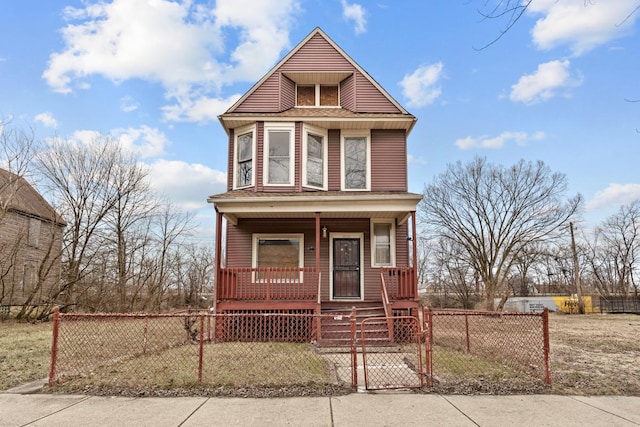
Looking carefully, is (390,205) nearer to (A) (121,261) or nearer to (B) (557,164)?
(A) (121,261)

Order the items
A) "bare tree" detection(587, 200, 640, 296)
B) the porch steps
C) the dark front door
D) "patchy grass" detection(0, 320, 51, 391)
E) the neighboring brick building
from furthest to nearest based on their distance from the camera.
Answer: "bare tree" detection(587, 200, 640, 296), the neighboring brick building, the dark front door, the porch steps, "patchy grass" detection(0, 320, 51, 391)

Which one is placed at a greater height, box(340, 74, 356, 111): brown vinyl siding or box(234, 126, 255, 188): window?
box(340, 74, 356, 111): brown vinyl siding

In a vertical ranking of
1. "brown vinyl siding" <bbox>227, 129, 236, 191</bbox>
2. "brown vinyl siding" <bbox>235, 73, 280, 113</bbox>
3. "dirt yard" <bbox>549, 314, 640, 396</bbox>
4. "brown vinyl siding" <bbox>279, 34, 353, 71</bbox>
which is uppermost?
"brown vinyl siding" <bbox>279, 34, 353, 71</bbox>

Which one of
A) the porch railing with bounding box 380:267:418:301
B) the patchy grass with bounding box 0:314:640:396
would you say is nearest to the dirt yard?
the patchy grass with bounding box 0:314:640:396

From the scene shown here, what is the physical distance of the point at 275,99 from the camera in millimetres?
13102

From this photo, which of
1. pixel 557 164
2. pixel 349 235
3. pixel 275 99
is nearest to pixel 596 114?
pixel 349 235

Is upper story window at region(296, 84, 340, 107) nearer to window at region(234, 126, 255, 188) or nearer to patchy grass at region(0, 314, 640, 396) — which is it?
window at region(234, 126, 255, 188)

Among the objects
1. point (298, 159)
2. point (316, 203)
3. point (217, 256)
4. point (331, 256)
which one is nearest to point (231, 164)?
point (298, 159)

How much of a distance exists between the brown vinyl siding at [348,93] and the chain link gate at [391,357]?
6.86 m

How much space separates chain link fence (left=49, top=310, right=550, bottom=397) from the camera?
5613mm

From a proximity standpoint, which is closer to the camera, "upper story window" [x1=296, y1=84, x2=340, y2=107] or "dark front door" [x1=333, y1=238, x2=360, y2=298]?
"dark front door" [x1=333, y1=238, x2=360, y2=298]

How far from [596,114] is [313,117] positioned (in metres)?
8.45

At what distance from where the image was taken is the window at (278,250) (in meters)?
12.4

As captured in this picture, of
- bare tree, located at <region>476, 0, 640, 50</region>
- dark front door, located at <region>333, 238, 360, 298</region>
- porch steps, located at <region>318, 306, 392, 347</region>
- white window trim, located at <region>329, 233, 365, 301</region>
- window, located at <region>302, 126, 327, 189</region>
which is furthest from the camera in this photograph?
window, located at <region>302, 126, 327, 189</region>
